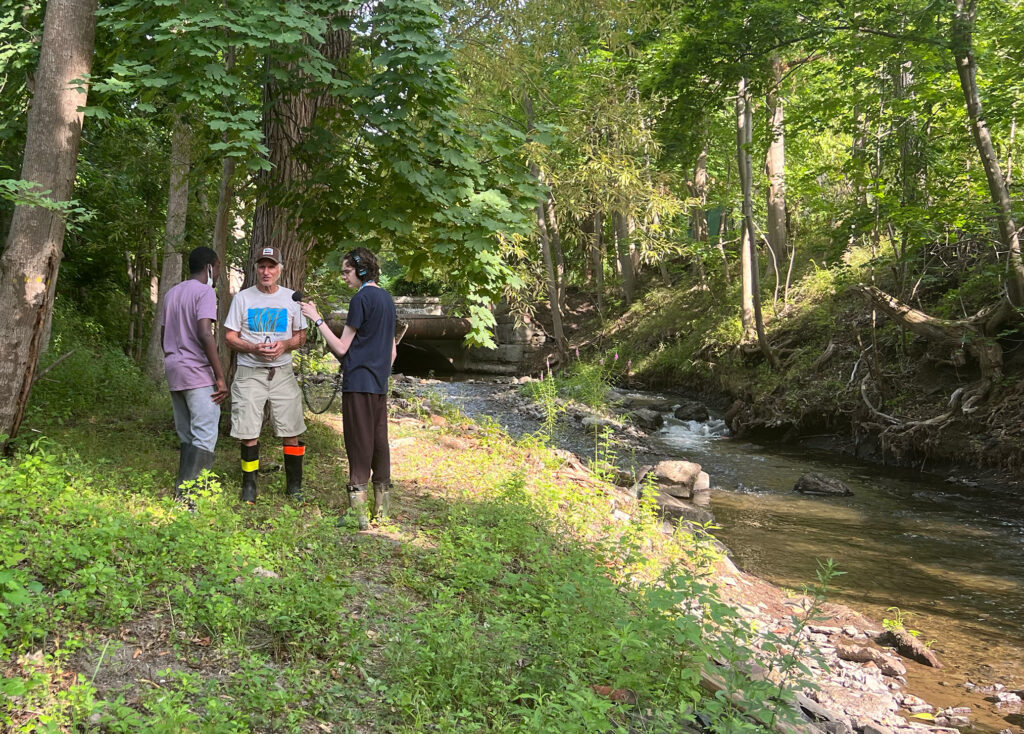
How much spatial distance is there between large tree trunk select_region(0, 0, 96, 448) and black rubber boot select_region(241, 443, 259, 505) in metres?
1.79

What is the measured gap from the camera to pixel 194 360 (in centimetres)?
541

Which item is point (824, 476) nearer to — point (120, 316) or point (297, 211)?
point (297, 211)

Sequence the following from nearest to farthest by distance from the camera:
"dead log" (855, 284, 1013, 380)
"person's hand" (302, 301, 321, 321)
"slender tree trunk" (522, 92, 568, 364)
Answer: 1. "person's hand" (302, 301, 321, 321)
2. "dead log" (855, 284, 1013, 380)
3. "slender tree trunk" (522, 92, 568, 364)

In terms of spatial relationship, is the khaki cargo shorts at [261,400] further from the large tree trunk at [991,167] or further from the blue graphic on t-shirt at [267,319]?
the large tree trunk at [991,167]

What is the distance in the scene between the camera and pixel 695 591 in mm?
3910

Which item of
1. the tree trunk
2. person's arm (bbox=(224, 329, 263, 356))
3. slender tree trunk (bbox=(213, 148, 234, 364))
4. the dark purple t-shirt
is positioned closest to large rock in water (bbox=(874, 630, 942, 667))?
person's arm (bbox=(224, 329, 263, 356))

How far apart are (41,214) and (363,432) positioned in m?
3.00

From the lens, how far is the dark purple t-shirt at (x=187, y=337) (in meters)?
5.38

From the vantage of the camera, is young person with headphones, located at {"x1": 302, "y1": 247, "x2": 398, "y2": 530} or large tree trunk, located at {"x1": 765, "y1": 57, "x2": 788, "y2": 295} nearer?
young person with headphones, located at {"x1": 302, "y1": 247, "x2": 398, "y2": 530}

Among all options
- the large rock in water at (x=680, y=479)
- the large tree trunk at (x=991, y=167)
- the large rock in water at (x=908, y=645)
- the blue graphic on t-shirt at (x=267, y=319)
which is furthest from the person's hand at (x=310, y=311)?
the large tree trunk at (x=991, y=167)

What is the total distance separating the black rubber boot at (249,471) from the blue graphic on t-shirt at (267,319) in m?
0.87

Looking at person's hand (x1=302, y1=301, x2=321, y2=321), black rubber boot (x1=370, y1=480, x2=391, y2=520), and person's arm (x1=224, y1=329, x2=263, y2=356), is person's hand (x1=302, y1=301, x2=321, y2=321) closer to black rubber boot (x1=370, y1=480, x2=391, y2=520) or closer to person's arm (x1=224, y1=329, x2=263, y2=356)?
person's arm (x1=224, y1=329, x2=263, y2=356)

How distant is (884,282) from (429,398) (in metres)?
10.0

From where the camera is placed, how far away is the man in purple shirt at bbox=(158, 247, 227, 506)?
5.39 meters
